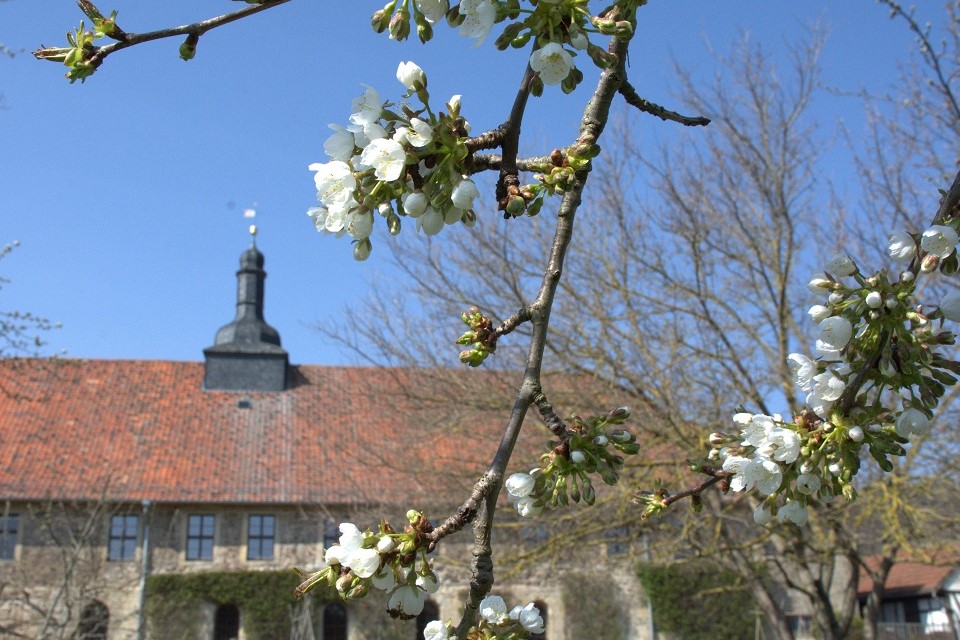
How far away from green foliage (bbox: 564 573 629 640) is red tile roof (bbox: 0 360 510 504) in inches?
224

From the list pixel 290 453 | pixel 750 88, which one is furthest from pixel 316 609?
pixel 750 88

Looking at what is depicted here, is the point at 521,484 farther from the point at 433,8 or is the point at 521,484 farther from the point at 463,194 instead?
the point at 433,8

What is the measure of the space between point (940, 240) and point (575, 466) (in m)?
0.84

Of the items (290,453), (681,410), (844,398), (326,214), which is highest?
(290,453)

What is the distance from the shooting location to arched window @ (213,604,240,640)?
2180 centimetres

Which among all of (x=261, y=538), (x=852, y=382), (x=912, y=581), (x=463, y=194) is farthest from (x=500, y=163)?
(x=912, y=581)

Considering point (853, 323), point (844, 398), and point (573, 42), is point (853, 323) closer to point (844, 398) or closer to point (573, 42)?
point (844, 398)

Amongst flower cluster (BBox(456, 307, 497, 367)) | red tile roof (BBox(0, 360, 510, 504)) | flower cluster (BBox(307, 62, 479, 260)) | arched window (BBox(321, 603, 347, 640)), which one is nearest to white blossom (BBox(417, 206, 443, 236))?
flower cluster (BBox(307, 62, 479, 260))

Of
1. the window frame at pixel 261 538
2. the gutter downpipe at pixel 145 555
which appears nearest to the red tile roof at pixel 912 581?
the window frame at pixel 261 538

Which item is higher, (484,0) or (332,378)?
(332,378)

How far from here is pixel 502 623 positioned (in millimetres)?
1778

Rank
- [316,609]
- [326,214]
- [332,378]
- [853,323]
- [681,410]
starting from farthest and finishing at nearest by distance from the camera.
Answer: [332,378]
[316,609]
[681,410]
[853,323]
[326,214]

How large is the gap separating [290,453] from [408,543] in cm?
2254

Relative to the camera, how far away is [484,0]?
147 cm
